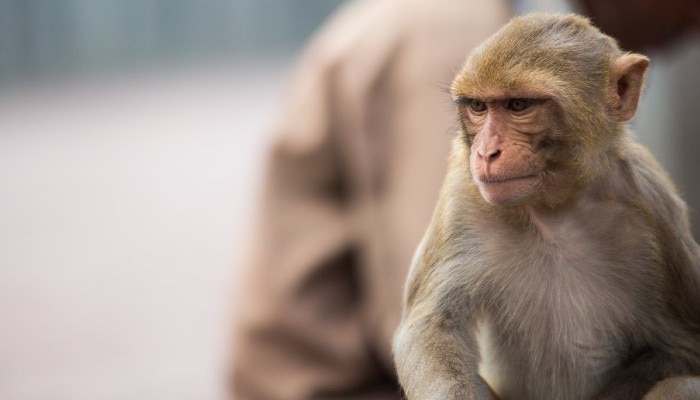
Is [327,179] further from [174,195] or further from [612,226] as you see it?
[174,195]

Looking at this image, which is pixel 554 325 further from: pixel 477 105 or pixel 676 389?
pixel 477 105

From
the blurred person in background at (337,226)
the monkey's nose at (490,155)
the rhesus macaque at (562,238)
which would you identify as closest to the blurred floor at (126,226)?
the blurred person in background at (337,226)

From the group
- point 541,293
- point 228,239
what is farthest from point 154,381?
point 541,293

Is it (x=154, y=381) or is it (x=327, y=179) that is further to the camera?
(x=154, y=381)

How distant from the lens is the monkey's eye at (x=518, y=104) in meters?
1.42

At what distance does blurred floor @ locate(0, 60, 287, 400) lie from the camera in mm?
6891

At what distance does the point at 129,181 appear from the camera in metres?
9.68

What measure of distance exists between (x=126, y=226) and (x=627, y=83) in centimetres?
788

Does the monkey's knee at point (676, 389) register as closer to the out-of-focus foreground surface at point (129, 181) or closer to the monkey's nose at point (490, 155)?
the monkey's nose at point (490, 155)

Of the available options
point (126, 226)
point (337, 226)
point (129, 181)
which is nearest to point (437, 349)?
point (337, 226)

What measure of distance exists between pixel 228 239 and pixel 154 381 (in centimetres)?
216

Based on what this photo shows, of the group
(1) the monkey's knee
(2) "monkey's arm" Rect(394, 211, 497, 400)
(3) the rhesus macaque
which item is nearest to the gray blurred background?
(2) "monkey's arm" Rect(394, 211, 497, 400)

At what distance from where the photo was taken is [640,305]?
1.35 meters

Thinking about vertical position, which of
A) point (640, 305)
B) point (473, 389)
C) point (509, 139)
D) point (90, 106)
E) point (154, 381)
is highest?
point (509, 139)
